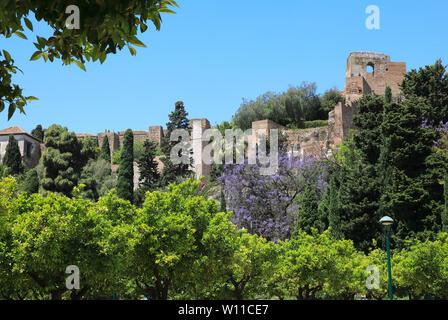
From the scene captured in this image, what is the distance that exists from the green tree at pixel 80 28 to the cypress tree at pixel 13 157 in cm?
6139

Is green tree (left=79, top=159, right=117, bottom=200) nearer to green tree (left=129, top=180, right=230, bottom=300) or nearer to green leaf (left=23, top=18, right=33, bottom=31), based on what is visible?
green tree (left=129, top=180, right=230, bottom=300)

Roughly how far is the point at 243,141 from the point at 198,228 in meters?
33.7

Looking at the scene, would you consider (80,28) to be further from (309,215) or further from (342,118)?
(342,118)

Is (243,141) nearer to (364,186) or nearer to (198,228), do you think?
(364,186)

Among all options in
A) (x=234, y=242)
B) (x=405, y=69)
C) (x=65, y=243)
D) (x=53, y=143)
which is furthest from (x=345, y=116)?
(x=65, y=243)

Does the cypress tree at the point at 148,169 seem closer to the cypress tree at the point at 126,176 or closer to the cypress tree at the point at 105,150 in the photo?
the cypress tree at the point at 126,176

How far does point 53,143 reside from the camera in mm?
51062

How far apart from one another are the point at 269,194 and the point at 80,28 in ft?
105

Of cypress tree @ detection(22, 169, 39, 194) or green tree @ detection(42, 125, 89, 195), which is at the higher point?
green tree @ detection(42, 125, 89, 195)

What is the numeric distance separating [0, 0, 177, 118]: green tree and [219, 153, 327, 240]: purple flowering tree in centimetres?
2984

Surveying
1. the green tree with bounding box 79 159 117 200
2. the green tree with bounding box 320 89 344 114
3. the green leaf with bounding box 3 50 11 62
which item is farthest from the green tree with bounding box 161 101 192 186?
the green leaf with bounding box 3 50 11 62

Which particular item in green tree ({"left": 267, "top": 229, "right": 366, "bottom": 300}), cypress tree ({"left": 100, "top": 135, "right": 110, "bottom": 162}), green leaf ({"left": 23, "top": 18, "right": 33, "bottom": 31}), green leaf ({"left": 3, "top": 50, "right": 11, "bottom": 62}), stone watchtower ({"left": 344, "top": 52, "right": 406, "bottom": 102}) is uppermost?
stone watchtower ({"left": 344, "top": 52, "right": 406, "bottom": 102})

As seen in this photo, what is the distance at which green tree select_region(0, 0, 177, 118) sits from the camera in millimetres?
4066
